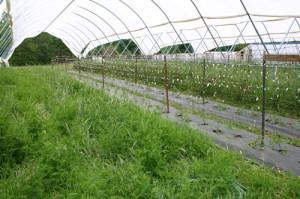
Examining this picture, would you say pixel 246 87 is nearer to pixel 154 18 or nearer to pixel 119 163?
pixel 119 163

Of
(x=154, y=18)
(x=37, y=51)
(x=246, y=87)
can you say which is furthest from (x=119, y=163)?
(x=37, y=51)

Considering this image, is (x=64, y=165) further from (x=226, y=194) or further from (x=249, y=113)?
(x=249, y=113)

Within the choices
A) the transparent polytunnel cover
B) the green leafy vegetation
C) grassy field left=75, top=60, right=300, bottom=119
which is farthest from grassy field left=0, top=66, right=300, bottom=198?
the green leafy vegetation

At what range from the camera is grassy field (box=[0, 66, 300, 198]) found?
1.94m

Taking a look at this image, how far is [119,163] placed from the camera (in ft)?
7.55

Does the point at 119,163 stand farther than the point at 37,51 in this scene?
No

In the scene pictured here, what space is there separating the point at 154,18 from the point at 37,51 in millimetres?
30203

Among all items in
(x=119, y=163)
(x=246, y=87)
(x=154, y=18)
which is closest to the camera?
(x=119, y=163)

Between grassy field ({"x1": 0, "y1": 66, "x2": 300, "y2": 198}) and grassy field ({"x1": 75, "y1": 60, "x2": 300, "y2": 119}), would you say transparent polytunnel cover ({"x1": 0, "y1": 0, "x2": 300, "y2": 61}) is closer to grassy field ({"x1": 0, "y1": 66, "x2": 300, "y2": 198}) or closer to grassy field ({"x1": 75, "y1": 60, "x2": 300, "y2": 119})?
grassy field ({"x1": 75, "y1": 60, "x2": 300, "y2": 119})

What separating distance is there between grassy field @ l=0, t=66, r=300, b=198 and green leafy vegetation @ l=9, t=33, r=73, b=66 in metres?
33.9

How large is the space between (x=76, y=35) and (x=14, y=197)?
871 inches

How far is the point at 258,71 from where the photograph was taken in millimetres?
6348

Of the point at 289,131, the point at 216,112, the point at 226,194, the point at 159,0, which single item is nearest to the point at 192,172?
the point at 226,194

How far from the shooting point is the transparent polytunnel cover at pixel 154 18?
751 centimetres
